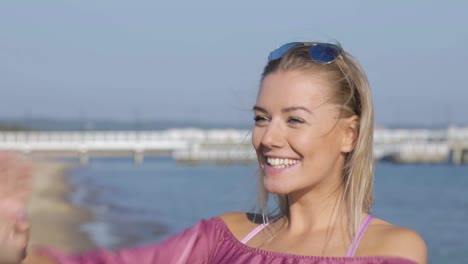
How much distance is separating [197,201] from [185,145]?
23.1 meters

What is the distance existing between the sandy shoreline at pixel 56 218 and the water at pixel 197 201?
0.41 metres

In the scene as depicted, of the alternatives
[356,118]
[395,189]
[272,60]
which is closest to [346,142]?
[356,118]

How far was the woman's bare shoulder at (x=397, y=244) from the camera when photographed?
219 centimetres

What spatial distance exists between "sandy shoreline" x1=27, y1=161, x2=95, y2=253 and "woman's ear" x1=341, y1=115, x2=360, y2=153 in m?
8.89

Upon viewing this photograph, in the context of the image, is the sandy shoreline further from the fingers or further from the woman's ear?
the fingers

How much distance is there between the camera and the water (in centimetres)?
2109

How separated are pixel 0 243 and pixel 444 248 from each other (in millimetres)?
19005

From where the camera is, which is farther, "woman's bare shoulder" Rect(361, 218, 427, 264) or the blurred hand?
"woman's bare shoulder" Rect(361, 218, 427, 264)

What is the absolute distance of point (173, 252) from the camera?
2406mm

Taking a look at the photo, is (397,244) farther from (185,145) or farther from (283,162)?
(185,145)

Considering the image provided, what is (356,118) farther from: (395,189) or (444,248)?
(395,189)

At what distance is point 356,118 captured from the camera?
7.91 ft

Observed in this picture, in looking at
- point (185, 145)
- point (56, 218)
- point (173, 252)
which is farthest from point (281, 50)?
point (185, 145)

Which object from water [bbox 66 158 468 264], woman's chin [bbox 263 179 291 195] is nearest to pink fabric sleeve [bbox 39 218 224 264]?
woman's chin [bbox 263 179 291 195]
